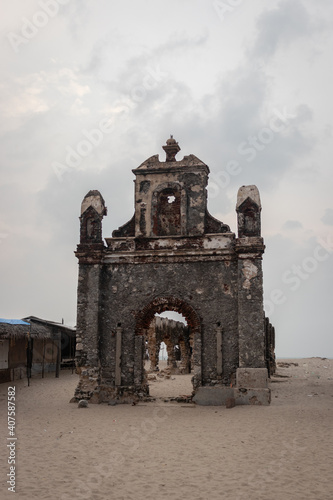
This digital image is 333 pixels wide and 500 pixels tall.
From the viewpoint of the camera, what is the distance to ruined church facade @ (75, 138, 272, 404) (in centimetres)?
1374

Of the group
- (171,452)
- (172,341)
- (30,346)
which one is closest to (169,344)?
(172,341)

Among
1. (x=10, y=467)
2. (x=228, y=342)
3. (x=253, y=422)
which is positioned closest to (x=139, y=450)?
(x=10, y=467)

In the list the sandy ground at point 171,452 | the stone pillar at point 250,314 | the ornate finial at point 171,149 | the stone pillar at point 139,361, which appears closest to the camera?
the sandy ground at point 171,452

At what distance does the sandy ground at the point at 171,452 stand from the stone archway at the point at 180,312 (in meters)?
1.52

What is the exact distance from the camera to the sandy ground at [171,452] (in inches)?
261

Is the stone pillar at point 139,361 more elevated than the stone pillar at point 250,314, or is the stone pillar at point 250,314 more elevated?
the stone pillar at point 250,314

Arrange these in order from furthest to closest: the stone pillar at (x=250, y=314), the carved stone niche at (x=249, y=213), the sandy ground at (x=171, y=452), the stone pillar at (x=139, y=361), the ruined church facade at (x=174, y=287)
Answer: the carved stone niche at (x=249, y=213) < the stone pillar at (x=139, y=361) < the ruined church facade at (x=174, y=287) < the stone pillar at (x=250, y=314) < the sandy ground at (x=171, y=452)

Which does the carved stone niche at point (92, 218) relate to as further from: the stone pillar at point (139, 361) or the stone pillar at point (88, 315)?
the stone pillar at point (139, 361)

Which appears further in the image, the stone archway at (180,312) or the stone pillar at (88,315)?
the stone pillar at (88,315)

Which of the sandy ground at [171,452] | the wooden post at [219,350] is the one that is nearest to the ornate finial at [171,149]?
the wooden post at [219,350]

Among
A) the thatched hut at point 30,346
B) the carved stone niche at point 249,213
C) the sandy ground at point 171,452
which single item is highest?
the carved stone niche at point 249,213

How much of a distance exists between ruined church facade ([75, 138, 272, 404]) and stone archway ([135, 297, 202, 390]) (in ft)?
0.10

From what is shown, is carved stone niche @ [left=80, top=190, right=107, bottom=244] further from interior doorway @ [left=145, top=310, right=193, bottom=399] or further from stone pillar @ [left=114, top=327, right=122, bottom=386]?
interior doorway @ [left=145, top=310, right=193, bottom=399]

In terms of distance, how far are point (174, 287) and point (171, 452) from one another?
20.9 feet
